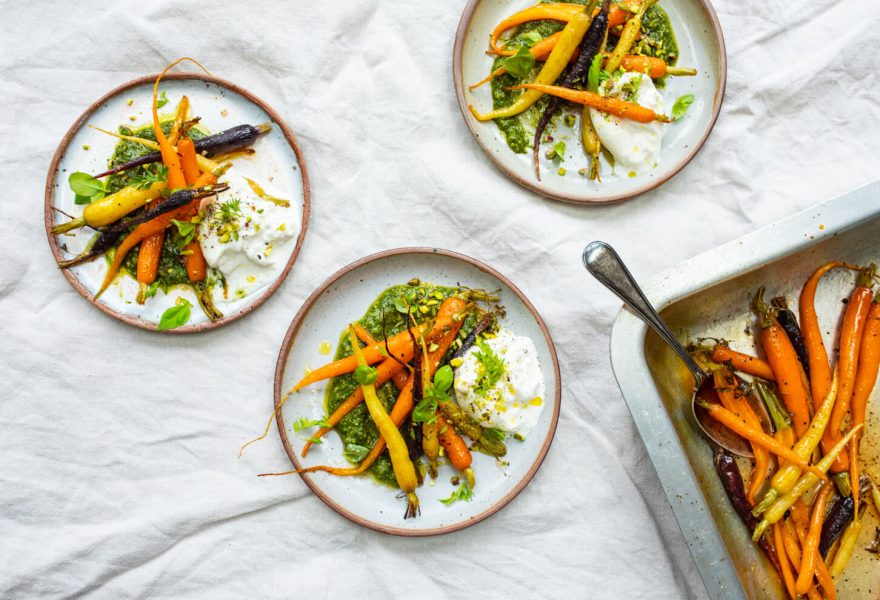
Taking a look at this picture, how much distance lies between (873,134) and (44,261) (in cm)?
304

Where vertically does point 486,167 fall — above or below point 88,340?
above

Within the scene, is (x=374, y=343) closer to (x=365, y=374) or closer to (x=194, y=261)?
(x=365, y=374)

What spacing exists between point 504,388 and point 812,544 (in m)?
1.07

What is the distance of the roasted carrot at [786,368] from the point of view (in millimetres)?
2293

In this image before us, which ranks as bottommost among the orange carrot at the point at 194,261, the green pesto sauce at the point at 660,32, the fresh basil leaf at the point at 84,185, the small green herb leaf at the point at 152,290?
the small green herb leaf at the point at 152,290

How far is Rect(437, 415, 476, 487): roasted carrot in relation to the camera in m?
2.36

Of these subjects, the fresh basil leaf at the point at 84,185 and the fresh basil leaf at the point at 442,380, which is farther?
the fresh basil leaf at the point at 84,185

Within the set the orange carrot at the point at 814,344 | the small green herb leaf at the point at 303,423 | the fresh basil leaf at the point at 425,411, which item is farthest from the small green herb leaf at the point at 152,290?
the orange carrot at the point at 814,344

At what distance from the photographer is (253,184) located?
2.45m

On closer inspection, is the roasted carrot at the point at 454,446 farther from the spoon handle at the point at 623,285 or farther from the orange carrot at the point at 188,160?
the orange carrot at the point at 188,160

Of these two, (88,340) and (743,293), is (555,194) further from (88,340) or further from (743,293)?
(88,340)

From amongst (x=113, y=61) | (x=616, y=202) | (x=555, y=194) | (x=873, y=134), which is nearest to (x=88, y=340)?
(x=113, y=61)

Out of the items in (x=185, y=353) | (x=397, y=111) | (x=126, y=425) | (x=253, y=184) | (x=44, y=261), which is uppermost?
(x=397, y=111)

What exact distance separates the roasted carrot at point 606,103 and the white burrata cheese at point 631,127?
2cm
